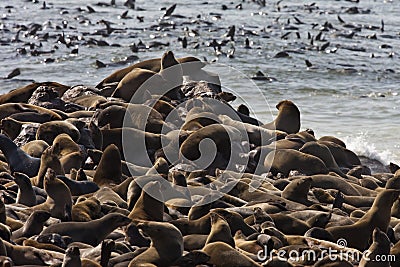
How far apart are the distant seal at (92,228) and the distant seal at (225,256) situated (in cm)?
85

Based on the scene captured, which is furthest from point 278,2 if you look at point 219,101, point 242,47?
point 219,101

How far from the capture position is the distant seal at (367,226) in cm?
694

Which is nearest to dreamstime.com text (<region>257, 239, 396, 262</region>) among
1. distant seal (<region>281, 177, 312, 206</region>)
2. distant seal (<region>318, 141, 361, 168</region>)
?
distant seal (<region>281, 177, 312, 206</region>)

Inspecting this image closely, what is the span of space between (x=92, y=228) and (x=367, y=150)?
8228 millimetres

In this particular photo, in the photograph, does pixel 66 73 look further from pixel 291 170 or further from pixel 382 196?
pixel 382 196

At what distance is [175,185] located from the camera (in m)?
7.80

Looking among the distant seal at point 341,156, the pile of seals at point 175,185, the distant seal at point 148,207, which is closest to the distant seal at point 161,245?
the pile of seals at point 175,185

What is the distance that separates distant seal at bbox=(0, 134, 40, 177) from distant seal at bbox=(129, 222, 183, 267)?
279 cm

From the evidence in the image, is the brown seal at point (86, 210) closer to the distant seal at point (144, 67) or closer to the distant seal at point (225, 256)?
the distant seal at point (225, 256)

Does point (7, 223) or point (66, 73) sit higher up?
point (7, 223)

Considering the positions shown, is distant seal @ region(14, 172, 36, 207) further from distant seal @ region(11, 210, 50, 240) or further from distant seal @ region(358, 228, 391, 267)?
distant seal @ region(358, 228, 391, 267)

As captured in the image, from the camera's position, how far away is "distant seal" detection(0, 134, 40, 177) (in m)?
8.30

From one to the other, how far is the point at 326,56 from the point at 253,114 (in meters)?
9.89

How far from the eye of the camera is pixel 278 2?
119 feet
